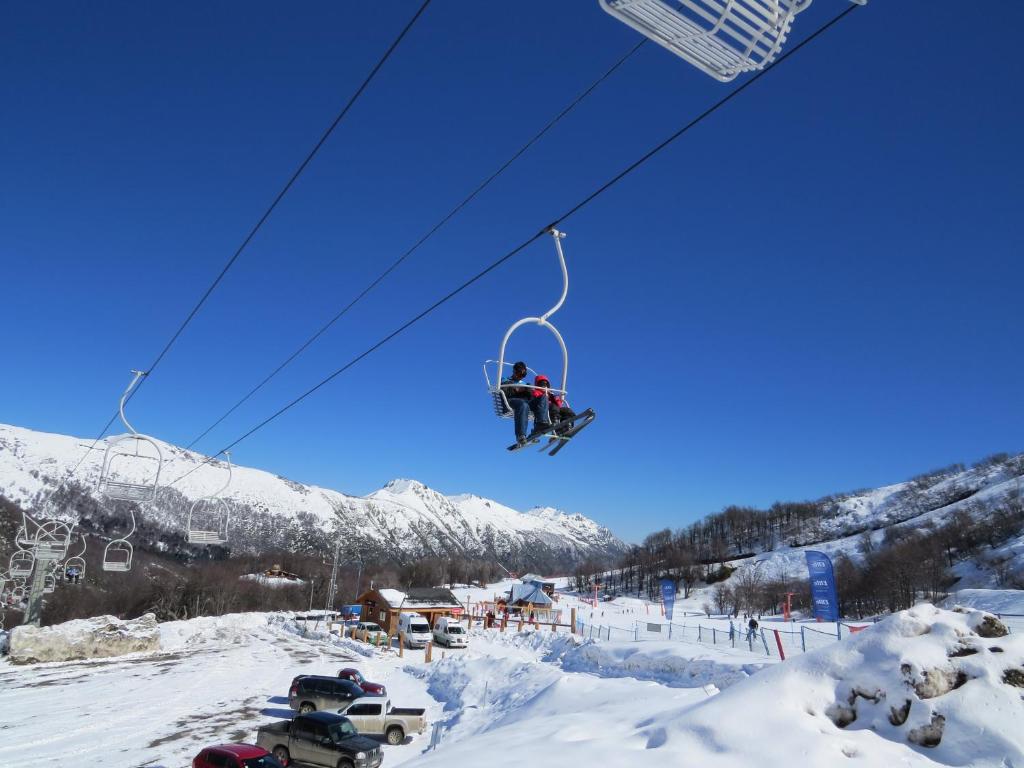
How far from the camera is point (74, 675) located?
28109mm

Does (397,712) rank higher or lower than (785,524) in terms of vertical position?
lower

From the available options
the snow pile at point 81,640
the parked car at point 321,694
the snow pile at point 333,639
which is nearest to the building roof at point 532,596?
the snow pile at point 333,639

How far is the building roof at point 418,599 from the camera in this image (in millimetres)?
49375

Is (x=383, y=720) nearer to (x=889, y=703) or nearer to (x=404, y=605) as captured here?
(x=889, y=703)

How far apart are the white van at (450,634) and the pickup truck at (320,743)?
82.1ft

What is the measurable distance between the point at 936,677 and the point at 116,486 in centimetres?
1978

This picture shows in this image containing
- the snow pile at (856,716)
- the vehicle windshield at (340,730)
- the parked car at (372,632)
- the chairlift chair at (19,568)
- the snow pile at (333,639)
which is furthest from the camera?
the parked car at (372,632)

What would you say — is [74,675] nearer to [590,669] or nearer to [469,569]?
[590,669]

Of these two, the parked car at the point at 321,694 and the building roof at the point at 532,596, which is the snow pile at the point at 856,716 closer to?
the parked car at the point at 321,694

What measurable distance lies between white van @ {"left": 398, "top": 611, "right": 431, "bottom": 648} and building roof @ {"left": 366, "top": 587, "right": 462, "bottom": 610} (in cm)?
812

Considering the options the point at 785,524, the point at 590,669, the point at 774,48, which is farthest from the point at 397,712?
the point at 785,524

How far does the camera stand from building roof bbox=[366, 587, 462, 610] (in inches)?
1944

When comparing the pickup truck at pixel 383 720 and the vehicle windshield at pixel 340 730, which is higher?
the vehicle windshield at pixel 340 730

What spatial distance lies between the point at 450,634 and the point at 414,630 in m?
2.80
